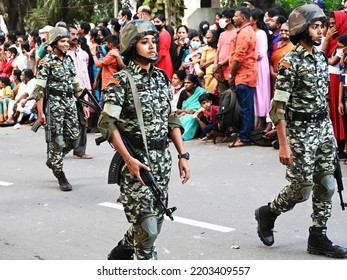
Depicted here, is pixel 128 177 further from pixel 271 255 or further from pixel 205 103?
pixel 205 103

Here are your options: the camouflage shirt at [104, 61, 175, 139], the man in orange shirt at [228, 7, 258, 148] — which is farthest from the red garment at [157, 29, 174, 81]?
the camouflage shirt at [104, 61, 175, 139]

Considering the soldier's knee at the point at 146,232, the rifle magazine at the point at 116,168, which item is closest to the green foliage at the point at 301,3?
the rifle magazine at the point at 116,168

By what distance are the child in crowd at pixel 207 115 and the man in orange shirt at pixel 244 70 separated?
1.76 feet

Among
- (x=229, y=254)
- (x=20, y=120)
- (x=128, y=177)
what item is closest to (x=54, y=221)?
(x=229, y=254)

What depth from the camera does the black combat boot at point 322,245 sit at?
5773 mm

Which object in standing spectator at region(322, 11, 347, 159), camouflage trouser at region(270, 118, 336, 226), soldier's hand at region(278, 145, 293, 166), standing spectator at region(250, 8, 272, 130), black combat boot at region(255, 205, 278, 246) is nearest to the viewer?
soldier's hand at region(278, 145, 293, 166)

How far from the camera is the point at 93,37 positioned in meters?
14.2

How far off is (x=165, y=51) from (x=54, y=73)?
4.65 m

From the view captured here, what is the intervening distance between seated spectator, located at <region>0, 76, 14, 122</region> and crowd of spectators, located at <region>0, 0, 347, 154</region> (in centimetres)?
60

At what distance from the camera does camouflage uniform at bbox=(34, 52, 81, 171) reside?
28.6ft

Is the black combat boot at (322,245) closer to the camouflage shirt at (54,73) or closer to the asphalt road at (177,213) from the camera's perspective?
the asphalt road at (177,213)

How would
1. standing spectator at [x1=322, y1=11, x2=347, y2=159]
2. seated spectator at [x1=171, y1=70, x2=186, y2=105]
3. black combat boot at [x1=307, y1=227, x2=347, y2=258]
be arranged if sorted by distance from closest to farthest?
black combat boot at [x1=307, y1=227, x2=347, y2=258]
standing spectator at [x1=322, y1=11, x2=347, y2=159]
seated spectator at [x1=171, y1=70, x2=186, y2=105]

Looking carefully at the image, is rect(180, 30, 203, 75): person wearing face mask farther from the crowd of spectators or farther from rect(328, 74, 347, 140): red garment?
rect(328, 74, 347, 140): red garment

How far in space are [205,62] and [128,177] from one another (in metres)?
7.59
